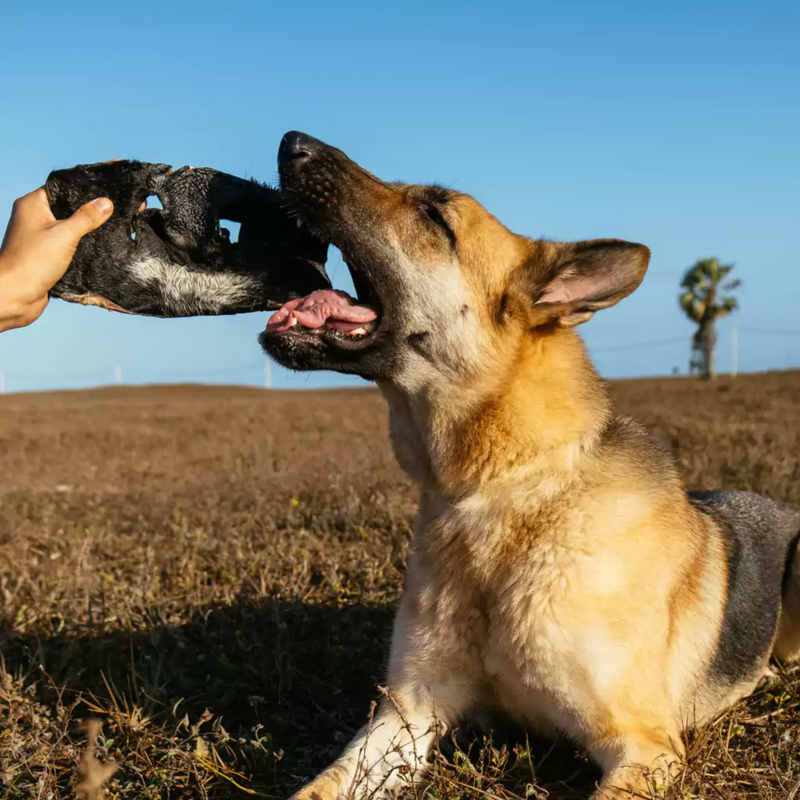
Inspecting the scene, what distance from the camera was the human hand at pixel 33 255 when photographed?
9.66 feet

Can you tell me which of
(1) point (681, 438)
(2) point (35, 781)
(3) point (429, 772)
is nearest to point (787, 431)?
(1) point (681, 438)

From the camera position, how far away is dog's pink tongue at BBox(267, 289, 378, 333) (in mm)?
3506

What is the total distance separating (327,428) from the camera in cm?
1581

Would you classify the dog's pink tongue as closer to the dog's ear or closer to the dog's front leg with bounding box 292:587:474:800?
the dog's ear

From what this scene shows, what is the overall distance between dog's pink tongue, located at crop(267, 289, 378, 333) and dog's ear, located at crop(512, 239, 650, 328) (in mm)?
652

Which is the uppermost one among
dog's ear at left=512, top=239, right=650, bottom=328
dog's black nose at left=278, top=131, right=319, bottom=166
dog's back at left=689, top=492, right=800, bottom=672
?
dog's black nose at left=278, top=131, right=319, bottom=166

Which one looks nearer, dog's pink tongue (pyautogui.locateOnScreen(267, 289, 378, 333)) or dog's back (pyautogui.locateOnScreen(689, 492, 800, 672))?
dog's pink tongue (pyautogui.locateOnScreen(267, 289, 378, 333))

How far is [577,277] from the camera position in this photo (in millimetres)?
3408

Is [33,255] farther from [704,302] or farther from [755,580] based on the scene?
[704,302]

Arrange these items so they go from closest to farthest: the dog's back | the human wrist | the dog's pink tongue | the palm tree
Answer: the human wrist, the dog's pink tongue, the dog's back, the palm tree

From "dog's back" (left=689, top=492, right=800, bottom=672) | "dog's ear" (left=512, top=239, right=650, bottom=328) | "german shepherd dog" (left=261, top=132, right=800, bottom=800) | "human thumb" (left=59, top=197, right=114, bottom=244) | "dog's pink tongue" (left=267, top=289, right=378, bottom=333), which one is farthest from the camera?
"dog's back" (left=689, top=492, right=800, bottom=672)

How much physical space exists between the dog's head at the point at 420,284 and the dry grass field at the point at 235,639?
4.45 ft

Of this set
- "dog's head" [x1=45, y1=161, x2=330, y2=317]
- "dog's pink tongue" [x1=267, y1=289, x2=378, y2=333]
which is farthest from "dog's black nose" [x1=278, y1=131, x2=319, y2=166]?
"dog's pink tongue" [x1=267, y1=289, x2=378, y2=333]

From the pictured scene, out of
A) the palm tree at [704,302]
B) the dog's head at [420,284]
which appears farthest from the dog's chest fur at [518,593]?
the palm tree at [704,302]
